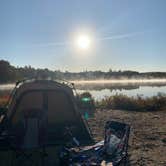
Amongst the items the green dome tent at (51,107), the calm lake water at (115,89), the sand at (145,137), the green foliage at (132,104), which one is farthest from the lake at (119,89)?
the green dome tent at (51,107)

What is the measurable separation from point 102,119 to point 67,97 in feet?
11.8

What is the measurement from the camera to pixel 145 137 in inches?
279

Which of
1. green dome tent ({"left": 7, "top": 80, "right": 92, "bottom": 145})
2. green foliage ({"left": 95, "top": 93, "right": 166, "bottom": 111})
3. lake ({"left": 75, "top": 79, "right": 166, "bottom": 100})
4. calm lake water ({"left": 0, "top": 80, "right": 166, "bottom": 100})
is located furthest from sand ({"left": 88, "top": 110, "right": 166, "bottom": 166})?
calm lake water ({"left": 0, "top": 80, "right": 166, "bottom": 100})

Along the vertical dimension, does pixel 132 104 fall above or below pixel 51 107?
below

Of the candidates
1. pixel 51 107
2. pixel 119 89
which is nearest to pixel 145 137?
pixel 51 107

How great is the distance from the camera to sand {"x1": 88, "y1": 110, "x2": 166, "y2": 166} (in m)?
5.27

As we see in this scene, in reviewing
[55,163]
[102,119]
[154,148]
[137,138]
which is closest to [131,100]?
[102,119]

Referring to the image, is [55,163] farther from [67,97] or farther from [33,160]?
[67,97]

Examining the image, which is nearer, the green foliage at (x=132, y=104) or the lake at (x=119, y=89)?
the green foliage at (x=132, y=104)

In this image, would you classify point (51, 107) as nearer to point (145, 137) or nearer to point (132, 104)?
point (145, 137)

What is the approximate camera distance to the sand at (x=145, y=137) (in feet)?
17.3

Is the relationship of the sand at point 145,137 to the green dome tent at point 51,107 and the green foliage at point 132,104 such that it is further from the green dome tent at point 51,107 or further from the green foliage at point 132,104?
the green foliage at point 132,104

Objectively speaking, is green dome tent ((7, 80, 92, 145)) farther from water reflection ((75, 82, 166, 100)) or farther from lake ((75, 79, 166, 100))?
water reflection ((75, 82, 166, 100))

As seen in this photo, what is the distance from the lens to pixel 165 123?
8.90 meters
